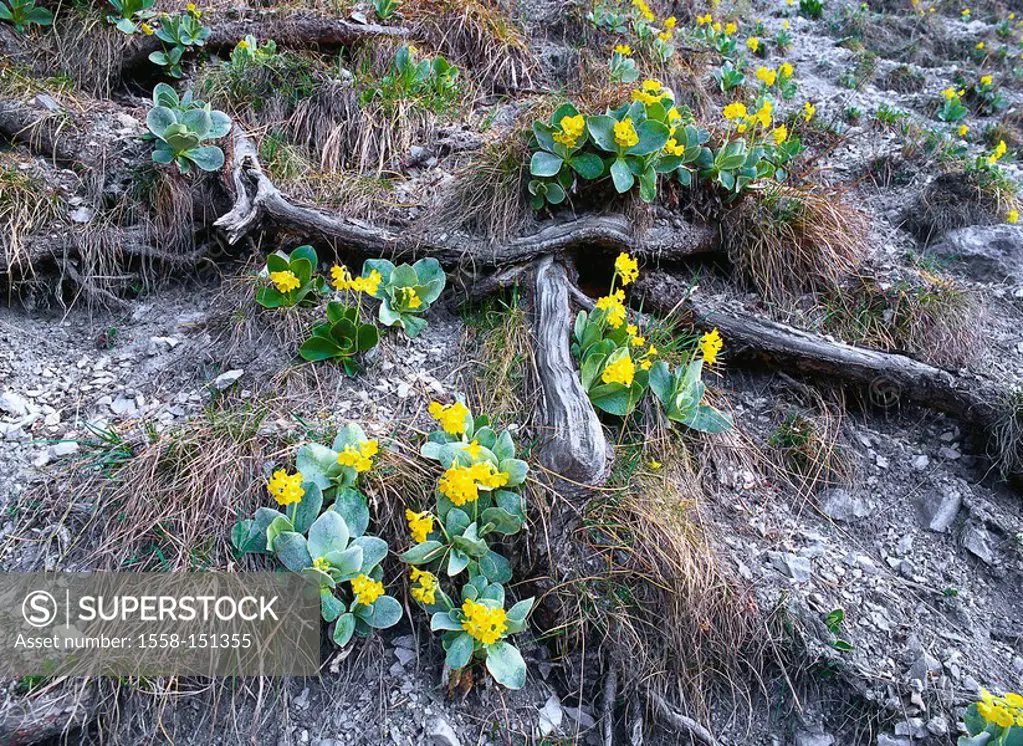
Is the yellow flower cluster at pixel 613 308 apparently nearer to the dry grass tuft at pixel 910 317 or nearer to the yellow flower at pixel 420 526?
the yellow flower at pixel 420 526

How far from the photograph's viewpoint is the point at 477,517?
8.01 feet

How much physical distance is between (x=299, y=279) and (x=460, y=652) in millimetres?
1727

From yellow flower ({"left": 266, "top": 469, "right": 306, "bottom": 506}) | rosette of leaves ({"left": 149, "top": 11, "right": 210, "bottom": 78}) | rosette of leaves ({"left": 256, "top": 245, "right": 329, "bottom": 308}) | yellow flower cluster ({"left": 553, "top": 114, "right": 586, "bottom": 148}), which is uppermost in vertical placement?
yellow flower cluster ({"left": 553, "top": 114, "right": 586, "bottom": 148})

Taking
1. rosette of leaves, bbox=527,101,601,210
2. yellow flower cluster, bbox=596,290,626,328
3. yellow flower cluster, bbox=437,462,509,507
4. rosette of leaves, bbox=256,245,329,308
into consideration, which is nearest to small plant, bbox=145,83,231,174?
rosette of leaves, bbox=256,245,329,308

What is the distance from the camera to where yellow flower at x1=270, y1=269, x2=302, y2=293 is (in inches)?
112

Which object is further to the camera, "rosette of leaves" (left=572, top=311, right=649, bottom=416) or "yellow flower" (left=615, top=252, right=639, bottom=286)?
"yellow flower" (left=615, top=252, right=639, bottom=286)

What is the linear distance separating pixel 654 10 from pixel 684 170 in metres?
3.37

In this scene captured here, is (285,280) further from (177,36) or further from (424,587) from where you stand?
(177,36)

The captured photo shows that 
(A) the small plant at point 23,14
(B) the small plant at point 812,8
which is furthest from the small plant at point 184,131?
(B) the small plant at point 812,8

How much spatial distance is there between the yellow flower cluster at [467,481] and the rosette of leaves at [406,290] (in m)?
0.98

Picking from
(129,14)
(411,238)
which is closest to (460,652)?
(411,238)

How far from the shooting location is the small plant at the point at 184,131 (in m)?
3.30

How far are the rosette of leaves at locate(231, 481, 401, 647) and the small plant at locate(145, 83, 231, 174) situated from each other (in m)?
2.00

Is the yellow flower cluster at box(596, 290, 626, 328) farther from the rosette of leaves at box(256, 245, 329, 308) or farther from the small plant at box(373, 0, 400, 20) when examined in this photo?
the small plant at box(373, 0, 400, 20)
